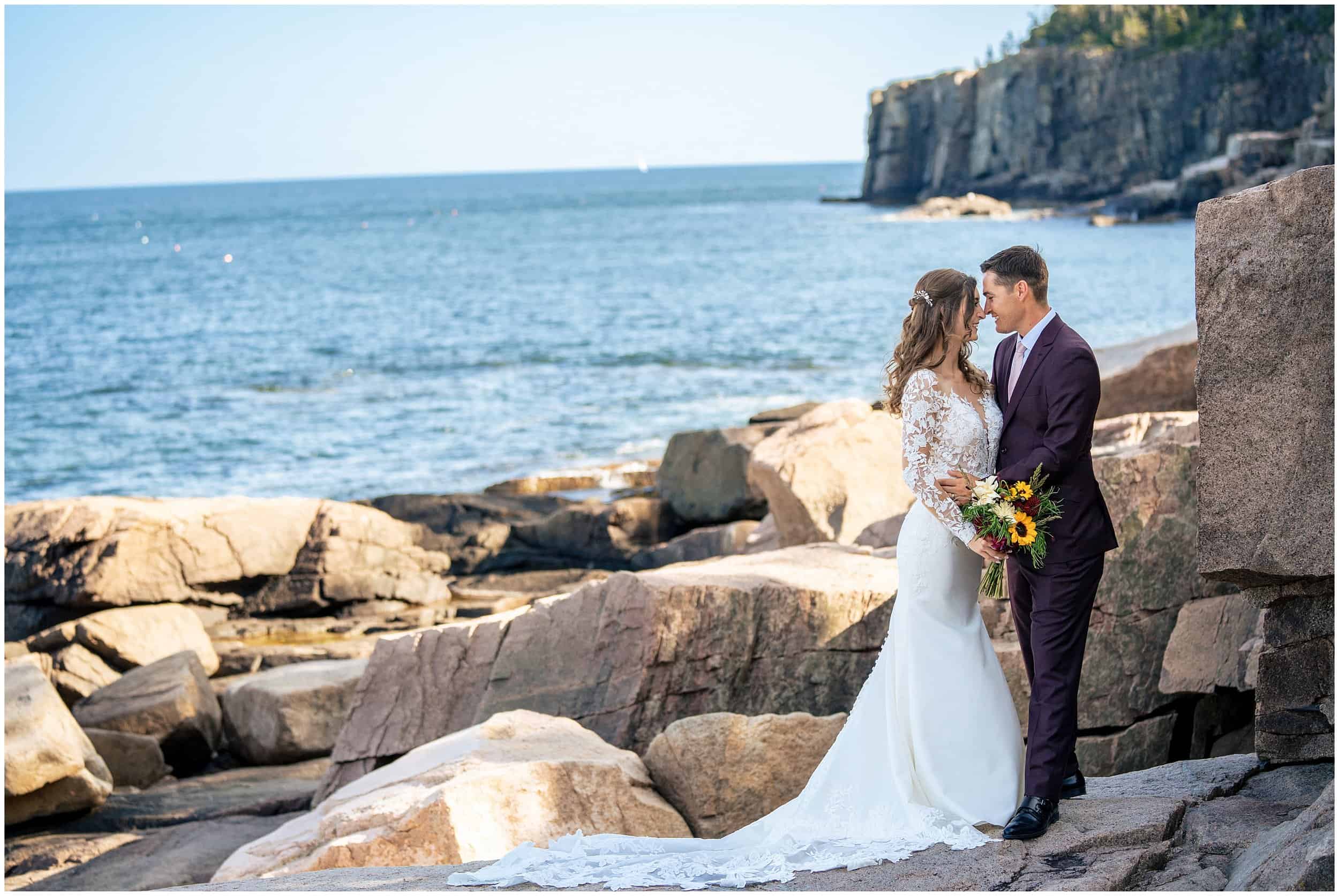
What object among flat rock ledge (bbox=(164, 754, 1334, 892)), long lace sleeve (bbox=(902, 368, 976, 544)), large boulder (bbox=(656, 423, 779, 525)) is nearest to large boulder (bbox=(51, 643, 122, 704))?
large boulder (bbox=(656, 423, 779, 525))

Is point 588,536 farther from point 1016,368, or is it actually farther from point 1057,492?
point 1057,492

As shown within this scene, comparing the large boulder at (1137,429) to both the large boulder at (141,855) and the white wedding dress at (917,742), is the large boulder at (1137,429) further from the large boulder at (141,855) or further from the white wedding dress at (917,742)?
the large boulder at (141,855)

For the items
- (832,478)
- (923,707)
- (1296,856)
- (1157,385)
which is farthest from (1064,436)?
(1157,385)

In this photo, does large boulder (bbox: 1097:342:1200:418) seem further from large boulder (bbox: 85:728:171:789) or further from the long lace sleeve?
large boulder (bbox: 85:728:171:789)

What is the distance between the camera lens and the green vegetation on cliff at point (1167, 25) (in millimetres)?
73875

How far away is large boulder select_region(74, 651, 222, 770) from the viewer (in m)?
10.2

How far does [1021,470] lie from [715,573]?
324cm

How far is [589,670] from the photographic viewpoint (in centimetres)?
748

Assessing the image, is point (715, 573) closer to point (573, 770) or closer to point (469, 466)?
point (573, 770)

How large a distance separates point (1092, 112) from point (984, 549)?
85.4 metres

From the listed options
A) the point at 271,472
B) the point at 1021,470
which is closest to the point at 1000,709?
the point at 1021,470

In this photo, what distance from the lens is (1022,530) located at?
14.2ft

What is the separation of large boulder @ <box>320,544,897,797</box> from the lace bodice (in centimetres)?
260

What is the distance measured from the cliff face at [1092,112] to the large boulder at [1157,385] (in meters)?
66.6
